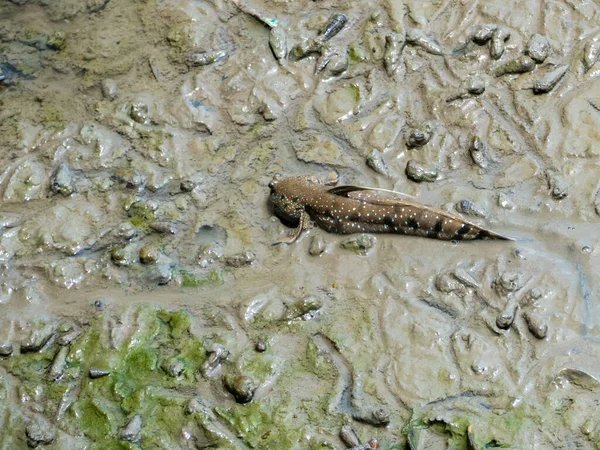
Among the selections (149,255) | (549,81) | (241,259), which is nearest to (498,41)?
(549,81)

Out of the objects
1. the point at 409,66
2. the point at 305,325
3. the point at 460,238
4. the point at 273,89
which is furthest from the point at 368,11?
the point at 305,325

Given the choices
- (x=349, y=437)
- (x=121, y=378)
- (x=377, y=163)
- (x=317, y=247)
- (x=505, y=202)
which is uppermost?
(x=505, y=202)

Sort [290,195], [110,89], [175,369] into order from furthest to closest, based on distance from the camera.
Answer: [110,89]
[290,195]
[175,369]

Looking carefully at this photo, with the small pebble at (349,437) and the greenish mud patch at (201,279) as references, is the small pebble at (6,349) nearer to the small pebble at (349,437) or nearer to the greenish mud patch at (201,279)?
the greenish mud patch at (201,279)

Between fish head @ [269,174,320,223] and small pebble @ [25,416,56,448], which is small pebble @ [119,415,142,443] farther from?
fish head @ [269,174,320,223]

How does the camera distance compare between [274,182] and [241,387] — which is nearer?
[241,387]

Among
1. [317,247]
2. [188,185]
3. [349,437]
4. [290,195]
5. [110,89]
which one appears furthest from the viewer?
[110,89]

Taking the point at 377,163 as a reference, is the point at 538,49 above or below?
above

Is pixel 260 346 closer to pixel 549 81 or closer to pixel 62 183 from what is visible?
pixel 62 183
